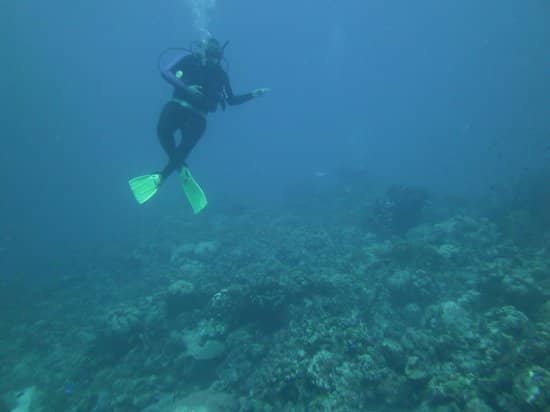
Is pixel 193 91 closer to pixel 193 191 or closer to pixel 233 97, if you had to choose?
pixel 233 97

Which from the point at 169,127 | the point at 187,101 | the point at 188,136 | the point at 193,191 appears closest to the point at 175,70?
the point at 187,101

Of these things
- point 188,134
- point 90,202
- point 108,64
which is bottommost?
point 90,202

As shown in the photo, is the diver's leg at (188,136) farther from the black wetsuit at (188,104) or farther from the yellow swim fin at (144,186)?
the yellow swim fin at (144,186)

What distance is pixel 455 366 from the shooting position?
6.79m

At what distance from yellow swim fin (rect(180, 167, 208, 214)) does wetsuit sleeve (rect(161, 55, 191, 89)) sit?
6.78 feet

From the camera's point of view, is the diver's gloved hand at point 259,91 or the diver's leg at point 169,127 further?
the diver's gloved hand at point 259,91

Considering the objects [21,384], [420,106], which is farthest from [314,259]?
[420,106]

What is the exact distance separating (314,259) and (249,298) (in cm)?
484

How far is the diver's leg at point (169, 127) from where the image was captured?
8062 millimetres

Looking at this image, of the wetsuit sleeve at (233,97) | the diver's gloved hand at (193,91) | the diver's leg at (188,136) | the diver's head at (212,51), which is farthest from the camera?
the wetsuit sleeve at (233,97)

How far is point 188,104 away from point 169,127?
2.29ft

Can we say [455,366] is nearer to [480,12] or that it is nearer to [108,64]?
[480,12]

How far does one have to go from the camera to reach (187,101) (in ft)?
26.6

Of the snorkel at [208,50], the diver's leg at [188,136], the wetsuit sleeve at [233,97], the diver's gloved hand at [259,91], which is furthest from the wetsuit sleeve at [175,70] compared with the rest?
the diver's gloved hand at [259,91]
